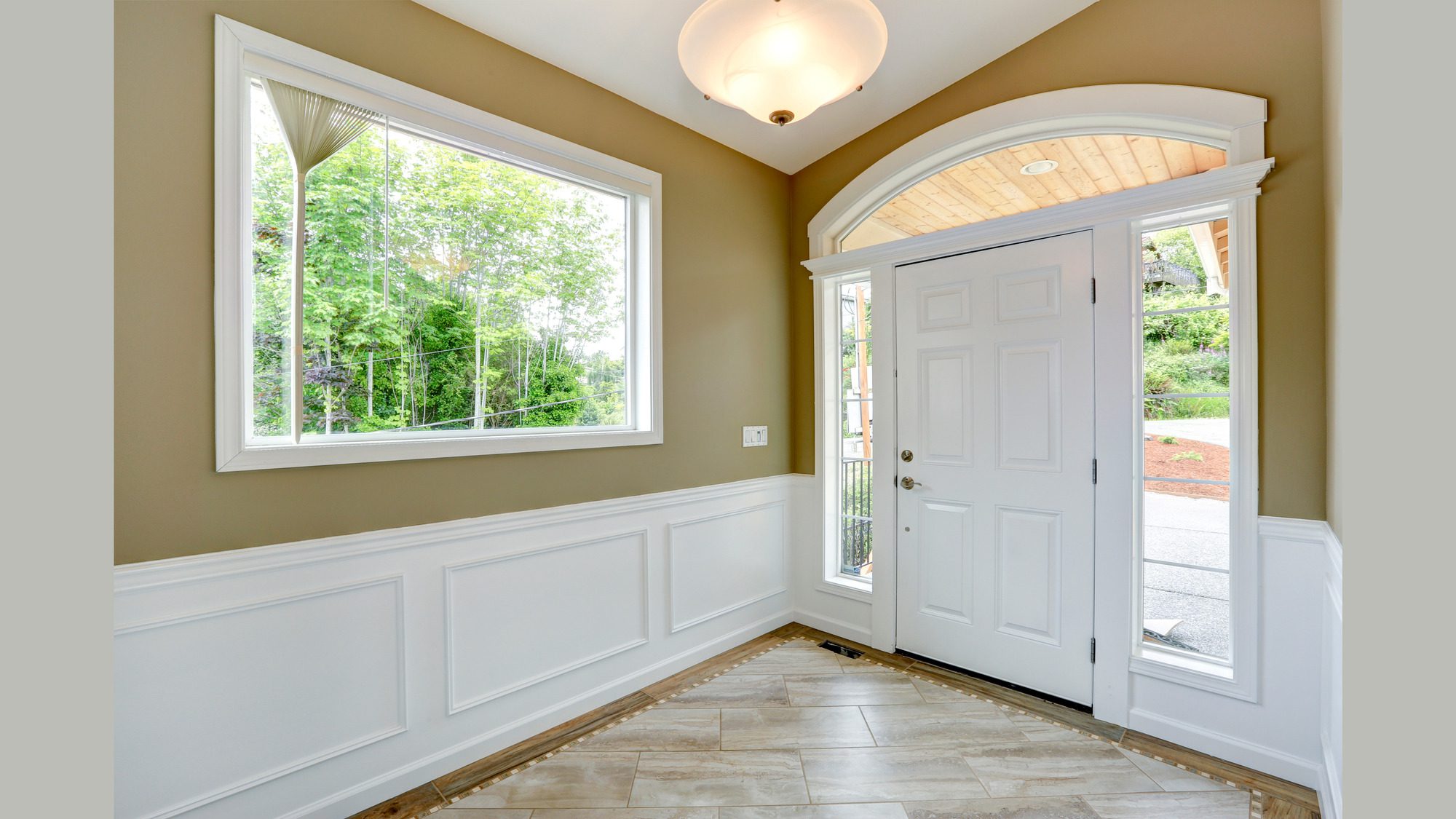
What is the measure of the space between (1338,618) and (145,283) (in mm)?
3416

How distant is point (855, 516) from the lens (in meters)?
3.33

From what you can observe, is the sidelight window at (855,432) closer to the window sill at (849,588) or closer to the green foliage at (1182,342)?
the window sill at (849,588)

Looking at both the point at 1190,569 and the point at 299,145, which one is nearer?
the point at 299,145

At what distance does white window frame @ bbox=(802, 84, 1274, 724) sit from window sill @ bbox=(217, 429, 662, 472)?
1659mm

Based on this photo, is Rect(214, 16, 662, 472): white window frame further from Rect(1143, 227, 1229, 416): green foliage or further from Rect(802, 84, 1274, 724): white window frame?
Rect(1143, 227, 1229, 416): green foliage

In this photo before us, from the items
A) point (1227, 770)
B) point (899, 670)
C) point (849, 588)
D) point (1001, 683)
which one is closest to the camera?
point (1227, 770)

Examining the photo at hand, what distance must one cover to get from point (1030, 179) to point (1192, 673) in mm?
2092

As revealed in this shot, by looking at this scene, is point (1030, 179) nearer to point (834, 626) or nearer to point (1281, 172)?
point (1281, 172)

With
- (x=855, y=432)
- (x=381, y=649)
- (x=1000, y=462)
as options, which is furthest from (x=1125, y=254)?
(x=381, y=649)

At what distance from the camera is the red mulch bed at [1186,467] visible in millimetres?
2191

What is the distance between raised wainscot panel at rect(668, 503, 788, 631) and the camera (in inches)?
115

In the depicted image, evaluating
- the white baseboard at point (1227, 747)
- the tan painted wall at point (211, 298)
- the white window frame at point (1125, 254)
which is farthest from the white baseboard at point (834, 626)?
the white baseboard at point (1227, 747)

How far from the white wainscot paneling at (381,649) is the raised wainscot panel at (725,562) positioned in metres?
0.02

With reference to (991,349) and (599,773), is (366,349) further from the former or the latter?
(991,349)
